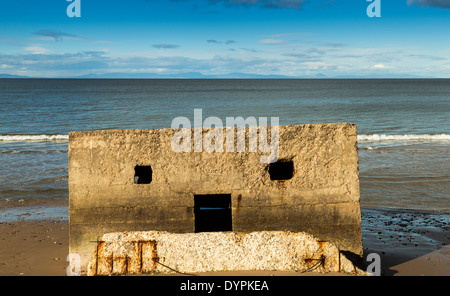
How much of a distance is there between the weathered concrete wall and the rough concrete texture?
1.29 ft

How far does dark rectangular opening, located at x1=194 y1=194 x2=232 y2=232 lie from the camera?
282 inches

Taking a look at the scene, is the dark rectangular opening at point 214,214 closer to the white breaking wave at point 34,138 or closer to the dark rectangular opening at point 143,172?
the dark rectangular opening at point 143,172

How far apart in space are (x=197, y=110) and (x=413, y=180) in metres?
34.4

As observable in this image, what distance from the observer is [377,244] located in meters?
7.83

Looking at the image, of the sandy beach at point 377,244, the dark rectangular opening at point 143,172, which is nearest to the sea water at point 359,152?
the sandy beach at point 377,244

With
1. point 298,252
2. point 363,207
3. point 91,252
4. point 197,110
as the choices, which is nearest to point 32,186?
point 91,252

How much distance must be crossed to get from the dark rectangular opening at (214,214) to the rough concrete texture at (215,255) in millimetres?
1367

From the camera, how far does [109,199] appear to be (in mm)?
5988

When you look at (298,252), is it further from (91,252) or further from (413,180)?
(413,180)

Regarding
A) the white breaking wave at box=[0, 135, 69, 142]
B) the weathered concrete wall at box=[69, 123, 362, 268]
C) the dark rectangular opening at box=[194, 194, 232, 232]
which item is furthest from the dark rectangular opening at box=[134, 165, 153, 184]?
the white breaking wave at box=[0, 135, 69, 142]

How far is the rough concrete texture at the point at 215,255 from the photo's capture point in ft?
18.1

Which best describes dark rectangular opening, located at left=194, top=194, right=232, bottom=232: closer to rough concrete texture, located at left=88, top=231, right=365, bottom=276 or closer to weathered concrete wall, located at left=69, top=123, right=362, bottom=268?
weathered concrete wall, located at left=69, top=123, right=362, bottom=268
